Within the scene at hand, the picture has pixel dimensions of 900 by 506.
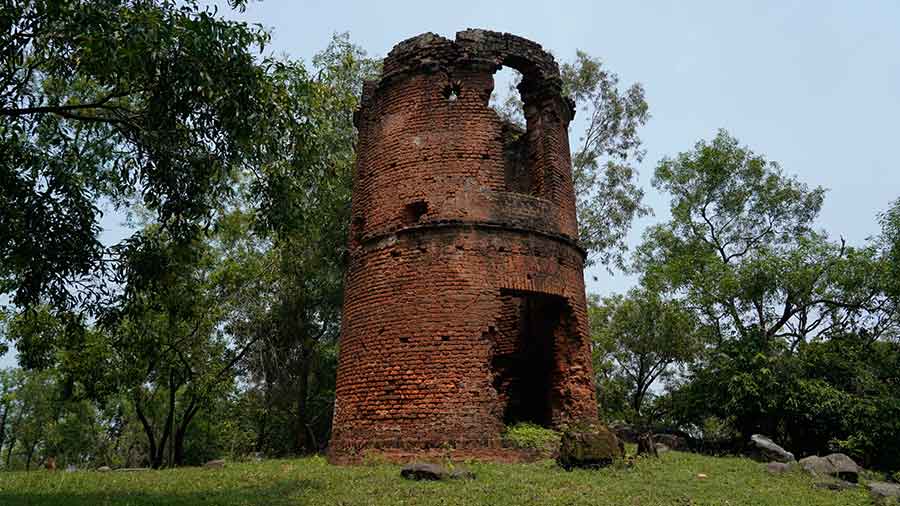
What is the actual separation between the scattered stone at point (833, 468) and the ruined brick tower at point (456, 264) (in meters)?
3.46

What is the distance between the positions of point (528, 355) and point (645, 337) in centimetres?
1088

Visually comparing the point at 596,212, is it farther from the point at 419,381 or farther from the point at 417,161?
the point at 419,381

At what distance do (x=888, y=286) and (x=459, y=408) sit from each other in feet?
44.1

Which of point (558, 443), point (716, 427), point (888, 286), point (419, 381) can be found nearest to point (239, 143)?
point (419, 381)

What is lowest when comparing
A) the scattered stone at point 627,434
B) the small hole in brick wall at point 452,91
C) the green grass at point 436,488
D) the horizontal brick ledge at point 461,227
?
the green grass at point 436,488

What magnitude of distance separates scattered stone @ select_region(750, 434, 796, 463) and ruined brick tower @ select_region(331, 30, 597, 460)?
13.4 ft

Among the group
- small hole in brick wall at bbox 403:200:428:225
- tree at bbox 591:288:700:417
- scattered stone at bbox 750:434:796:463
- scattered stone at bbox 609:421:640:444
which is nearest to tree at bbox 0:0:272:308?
small hole in brick wall at bbox 403:200:428:225

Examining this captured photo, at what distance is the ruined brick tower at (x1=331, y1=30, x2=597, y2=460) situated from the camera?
1042cm

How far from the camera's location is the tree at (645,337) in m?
22.0

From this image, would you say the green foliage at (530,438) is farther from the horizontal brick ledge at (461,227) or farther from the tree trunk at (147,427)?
the tree trunk at (147,427)

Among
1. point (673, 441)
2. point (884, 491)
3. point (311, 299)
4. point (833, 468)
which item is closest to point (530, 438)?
point (884, 491)

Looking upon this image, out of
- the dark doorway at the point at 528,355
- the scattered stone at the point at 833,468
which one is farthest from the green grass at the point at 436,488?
the dark doorway at the point at 528,355

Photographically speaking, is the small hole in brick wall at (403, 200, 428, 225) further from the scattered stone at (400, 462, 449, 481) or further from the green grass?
the scattered stone at (400, 462, 449, 481)

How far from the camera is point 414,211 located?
11.7 metres
